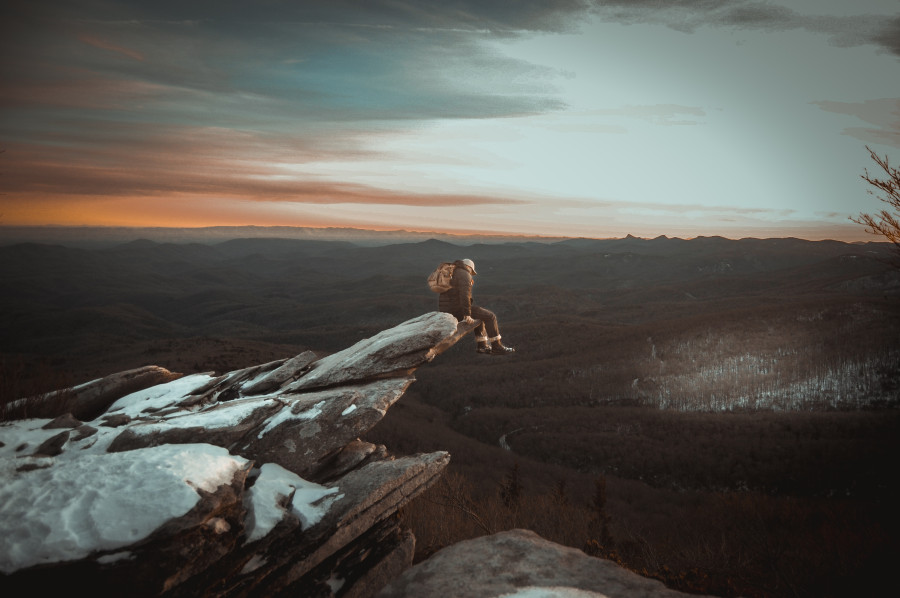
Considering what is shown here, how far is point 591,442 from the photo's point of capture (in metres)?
63.3

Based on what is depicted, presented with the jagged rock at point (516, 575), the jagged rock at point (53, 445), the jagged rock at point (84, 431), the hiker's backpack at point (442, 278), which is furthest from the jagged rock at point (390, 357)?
the jagged rock at point (53, 445)

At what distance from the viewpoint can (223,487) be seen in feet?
26.1

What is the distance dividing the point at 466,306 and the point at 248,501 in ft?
28.7

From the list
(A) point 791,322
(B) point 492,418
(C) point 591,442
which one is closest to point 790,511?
(C) point 591,442

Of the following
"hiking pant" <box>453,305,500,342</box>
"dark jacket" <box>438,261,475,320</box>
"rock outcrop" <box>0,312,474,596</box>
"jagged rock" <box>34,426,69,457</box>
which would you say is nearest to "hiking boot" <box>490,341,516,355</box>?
"hiking pant" <box>453,305,500,342</box>

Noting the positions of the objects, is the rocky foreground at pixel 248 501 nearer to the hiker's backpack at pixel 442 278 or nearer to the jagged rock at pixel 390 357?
the jagged rock at pixel 390 357

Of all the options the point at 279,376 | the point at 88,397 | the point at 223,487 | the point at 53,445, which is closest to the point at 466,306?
the point at 279,376

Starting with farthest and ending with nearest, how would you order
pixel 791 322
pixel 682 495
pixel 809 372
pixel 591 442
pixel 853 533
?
pixel 791 322, pixel 809 372, pixel 591 442, pixel 682 495, pixel 853 533

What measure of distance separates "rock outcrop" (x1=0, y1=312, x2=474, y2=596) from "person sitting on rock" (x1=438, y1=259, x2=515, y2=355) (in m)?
1.10

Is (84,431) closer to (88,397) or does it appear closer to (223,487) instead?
(223,487)

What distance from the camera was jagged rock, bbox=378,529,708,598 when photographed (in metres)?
9.05

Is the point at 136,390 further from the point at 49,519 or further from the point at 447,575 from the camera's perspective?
the point at 447,575

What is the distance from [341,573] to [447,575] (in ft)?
7.65

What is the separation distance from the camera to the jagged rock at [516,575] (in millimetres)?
9047
